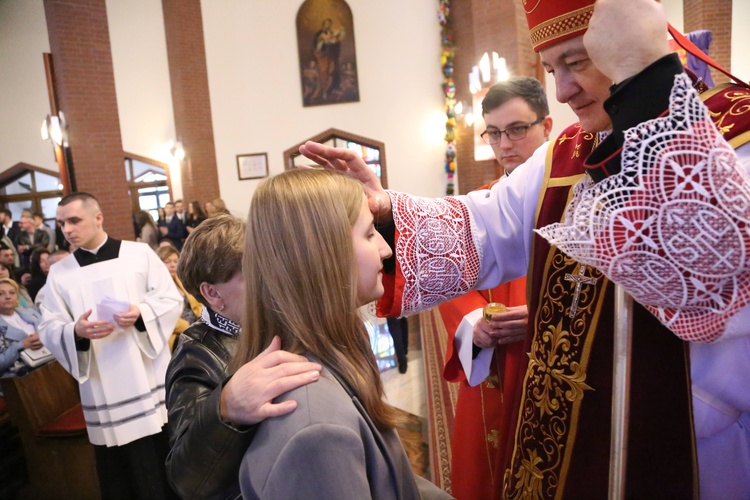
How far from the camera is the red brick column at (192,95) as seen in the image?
10.5 m

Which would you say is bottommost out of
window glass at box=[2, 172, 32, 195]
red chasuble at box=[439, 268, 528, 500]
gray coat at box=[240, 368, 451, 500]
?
red chasuble at box=[439, 268, 528, 500]

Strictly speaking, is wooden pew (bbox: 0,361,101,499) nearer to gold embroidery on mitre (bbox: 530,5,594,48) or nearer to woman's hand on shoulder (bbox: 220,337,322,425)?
woman's hand on shoulder (bbox: 220,337,322,425)

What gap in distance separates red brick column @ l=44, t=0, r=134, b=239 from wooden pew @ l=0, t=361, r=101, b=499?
4181mm

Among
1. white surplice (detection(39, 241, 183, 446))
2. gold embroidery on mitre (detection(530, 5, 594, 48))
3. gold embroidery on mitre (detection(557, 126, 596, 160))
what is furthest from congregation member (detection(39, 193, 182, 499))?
gold embroidery on mitre (detection(530, 5, 594, 48))

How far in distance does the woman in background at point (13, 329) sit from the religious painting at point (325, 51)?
801 cm

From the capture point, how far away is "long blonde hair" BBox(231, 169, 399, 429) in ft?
3.49

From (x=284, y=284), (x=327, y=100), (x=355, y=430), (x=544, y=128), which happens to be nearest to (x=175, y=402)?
(x=284, y=284)

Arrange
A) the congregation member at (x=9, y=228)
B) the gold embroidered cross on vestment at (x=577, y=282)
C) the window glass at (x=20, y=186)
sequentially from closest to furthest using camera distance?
the gold embroidered cross on vestment at (x=577, y=282), the congregation member at (x=9, y=228), the window glass at (x=20, y=186)

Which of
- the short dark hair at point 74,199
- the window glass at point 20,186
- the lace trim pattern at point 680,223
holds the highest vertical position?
the window glass at point 20,186

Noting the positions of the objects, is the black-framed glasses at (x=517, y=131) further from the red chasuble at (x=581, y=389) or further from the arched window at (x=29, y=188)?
the arched window at (x=29, y=188)

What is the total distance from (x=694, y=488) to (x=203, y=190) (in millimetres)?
10766

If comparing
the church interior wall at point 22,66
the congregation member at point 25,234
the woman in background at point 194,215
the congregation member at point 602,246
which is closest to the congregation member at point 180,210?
the woman in background at point 194,215

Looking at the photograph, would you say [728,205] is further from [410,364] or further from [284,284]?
[410,364]

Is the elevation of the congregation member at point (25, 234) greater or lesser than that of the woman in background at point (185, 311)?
greater
